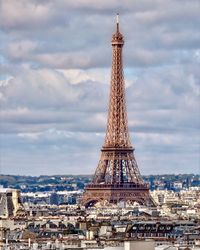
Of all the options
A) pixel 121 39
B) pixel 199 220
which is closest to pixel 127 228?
pixel 199 220

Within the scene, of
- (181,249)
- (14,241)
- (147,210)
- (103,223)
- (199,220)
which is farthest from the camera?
(147,210)

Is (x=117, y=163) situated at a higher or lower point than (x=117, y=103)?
lower

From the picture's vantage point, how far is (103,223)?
12900 cm

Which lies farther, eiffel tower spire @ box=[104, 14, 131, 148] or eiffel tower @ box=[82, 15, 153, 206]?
eiffel tower spire @ box=[104, 14, 131, 148]

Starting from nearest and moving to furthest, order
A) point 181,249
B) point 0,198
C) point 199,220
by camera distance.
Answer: point 181,249, point 199,220, point 0,198

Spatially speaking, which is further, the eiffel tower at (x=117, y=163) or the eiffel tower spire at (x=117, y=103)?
the eiffel tower spire at (x=117, y=103)

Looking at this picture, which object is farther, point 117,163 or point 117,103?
point 117,103

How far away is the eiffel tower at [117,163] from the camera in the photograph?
164125mm

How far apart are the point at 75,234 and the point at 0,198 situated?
61251 mm

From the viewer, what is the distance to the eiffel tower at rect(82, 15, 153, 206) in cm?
16412

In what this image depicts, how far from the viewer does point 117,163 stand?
16638 cm

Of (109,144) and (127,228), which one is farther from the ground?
(109,144)

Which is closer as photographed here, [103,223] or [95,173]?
[103,223]

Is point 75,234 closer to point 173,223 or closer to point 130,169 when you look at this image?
point 173,223
